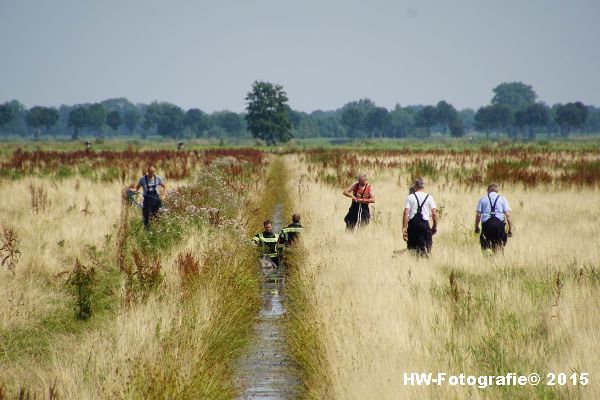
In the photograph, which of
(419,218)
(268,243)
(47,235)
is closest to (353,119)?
(268,243)

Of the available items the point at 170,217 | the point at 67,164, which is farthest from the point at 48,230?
the point at 67,164

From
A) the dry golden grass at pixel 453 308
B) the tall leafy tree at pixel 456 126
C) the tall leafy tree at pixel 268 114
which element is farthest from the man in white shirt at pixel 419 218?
the tall leafy tree at pixel 456 126

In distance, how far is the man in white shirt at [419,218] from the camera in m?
9.49

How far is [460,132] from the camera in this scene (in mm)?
169000

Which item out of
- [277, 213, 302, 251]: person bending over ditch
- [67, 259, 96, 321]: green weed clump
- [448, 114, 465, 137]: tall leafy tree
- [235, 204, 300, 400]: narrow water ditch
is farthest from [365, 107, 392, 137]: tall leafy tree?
[67, 259, 96, 321]: green weed clump

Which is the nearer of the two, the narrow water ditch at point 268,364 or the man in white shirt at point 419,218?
the narrow water ditch at point 268,364

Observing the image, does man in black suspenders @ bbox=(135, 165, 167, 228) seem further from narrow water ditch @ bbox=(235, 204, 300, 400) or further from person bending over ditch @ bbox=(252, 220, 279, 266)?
narrow water ditch @ bbox=(235, 204, 300, 400)

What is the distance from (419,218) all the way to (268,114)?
299ft

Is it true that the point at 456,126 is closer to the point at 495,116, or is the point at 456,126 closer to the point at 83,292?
the point at 495,116

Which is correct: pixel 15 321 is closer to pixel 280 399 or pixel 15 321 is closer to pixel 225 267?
pixel 225 267

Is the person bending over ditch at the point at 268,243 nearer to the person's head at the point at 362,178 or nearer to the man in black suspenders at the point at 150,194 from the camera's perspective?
the person's head at the point at 362,178

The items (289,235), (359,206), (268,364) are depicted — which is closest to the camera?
(268,364)

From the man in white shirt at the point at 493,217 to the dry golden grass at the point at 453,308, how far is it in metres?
0.30

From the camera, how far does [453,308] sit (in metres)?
6.98
